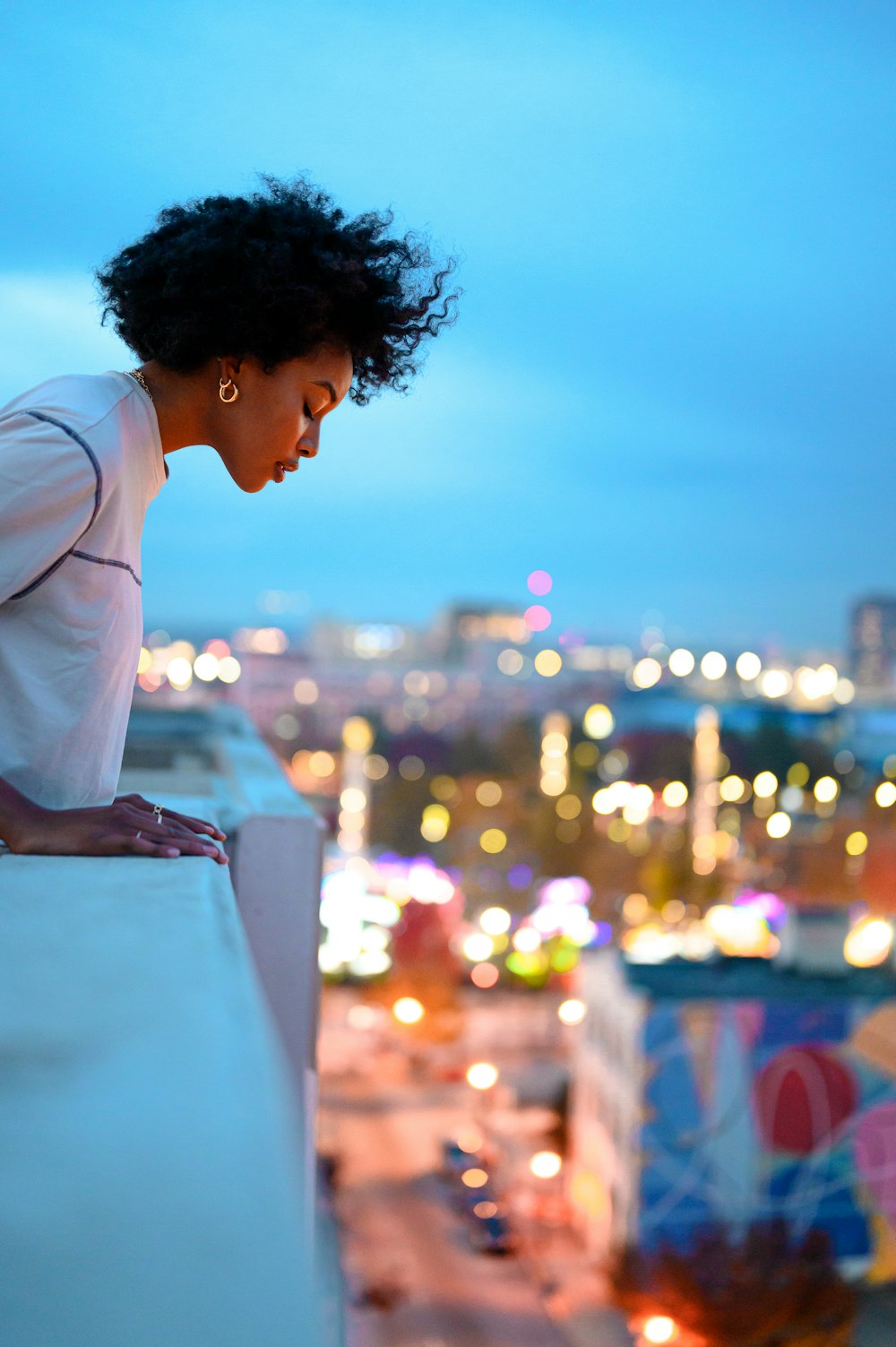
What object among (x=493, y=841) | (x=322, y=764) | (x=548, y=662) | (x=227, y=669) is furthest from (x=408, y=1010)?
(x=548, y=662)

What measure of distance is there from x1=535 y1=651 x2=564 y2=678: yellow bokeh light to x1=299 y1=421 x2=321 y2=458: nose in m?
40.2

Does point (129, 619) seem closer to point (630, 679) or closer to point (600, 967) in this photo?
point (600, 967)

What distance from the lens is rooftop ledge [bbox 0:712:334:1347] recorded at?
33 centimetres

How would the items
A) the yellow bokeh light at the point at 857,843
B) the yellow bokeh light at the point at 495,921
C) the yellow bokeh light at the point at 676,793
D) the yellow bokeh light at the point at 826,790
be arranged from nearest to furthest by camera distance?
1. the yellow bokeh light at the point at 495,921
2. the yellow bokeh light at the point at 857,843
3. the yellow bokeh light at the point at 826,790
4. the yellow bokeh light at the point at 676,793

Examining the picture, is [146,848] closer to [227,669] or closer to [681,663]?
[227,669]

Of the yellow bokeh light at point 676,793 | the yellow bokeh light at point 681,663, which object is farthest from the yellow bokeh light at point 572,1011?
the yellow bokeh light at point 681,663

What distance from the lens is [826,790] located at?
75.5 ft

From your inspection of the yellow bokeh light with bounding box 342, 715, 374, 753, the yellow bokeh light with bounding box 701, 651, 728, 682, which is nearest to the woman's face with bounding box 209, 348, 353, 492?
the yellow bokeh light with bounding box 342, 715, 374, 753

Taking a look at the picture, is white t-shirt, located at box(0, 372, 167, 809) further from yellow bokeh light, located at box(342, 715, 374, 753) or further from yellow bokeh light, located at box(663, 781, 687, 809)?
yellow bokeh light, located at box(342, 715, 374, 753)

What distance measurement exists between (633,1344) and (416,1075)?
5.81m

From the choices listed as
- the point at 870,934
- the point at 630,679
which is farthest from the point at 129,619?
the point at 630,679

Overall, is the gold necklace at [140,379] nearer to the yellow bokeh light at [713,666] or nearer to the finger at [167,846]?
the finger at [167,846]

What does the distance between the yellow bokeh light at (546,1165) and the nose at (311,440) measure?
11041 millimetres

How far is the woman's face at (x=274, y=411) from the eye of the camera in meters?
1.11
